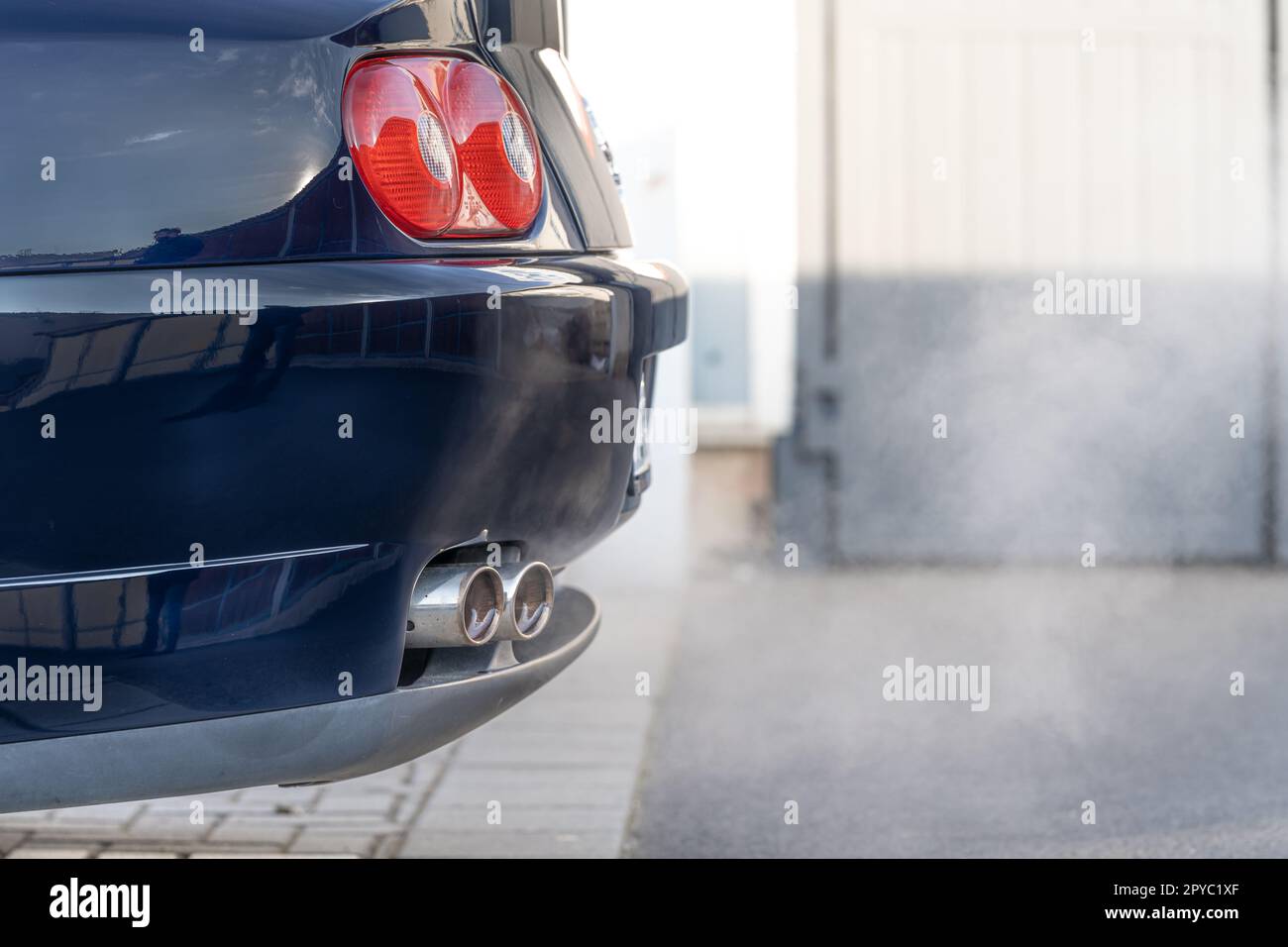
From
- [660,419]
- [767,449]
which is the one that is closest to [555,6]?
[660,419]

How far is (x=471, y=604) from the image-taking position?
2070mm

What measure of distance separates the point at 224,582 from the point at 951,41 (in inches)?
190

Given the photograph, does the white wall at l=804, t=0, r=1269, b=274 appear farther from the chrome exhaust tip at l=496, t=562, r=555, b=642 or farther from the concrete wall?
the chrome exhaust tip at l=496, t=562, r=555, b=642

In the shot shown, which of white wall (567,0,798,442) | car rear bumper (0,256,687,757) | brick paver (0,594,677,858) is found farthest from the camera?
white wall (567,0,798,442)

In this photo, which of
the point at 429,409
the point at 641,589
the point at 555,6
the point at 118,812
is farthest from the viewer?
the point at 641,589

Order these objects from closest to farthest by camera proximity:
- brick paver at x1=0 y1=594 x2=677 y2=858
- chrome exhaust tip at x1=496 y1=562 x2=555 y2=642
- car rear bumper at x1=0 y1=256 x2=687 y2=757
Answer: car rear bumper at x1=0 y1=256 x2=687 y2=757
chrome exhaust tip at x1=496 y1=562 x2=555 y2=642
brick paver at x1=0 y1=594 x2=677 y2=858

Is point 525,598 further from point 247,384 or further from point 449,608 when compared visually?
point 247,384

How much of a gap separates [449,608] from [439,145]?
2.03 ft

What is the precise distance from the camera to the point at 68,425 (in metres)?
1.84

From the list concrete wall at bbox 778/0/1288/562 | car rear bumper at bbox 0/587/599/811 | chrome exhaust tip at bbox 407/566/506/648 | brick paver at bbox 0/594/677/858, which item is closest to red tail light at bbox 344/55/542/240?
chrome exhaust tip at bbox 407/566/506/648

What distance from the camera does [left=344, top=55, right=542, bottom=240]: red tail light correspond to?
1977mm

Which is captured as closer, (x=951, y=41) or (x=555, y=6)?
(x=555, y=6)

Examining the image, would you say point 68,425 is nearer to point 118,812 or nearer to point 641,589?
point 118,812

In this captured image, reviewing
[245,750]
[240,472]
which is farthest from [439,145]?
[245,750]
